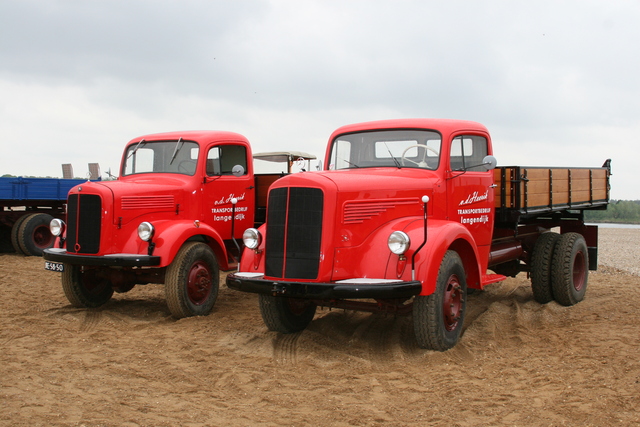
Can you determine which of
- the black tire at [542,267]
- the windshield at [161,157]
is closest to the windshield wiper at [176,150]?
the windshield at [161,157]

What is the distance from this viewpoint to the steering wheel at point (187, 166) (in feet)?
27.8

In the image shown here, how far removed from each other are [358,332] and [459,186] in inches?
73.7

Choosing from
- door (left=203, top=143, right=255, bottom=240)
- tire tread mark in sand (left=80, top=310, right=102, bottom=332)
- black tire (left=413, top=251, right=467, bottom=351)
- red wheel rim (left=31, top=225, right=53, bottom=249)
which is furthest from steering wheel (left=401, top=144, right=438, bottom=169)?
red wheel rim (left=31, top=225, right=53, bottom=249)

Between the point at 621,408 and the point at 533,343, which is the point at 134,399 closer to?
the point at 621,408

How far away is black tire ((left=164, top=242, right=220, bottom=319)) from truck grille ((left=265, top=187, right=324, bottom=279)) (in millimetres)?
2029

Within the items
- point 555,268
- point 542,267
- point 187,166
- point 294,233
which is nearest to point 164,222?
point 187,166

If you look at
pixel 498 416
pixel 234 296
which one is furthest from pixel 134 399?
pixel 234 296

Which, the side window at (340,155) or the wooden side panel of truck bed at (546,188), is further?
the wooden side panel of truck bed at (546,188)

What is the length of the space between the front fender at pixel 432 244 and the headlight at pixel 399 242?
5.3 inches

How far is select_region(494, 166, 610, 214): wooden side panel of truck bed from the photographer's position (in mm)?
7754

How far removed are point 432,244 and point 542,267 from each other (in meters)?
3.54

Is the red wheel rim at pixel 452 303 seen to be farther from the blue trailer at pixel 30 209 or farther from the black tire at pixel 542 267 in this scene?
the blue trailer at pixel 30 209

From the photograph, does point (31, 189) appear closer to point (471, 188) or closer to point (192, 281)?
point (192, 281)

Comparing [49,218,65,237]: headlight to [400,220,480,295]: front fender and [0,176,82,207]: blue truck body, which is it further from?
[0,176,82,207]: blue truck body
